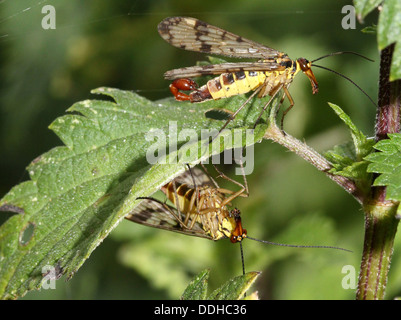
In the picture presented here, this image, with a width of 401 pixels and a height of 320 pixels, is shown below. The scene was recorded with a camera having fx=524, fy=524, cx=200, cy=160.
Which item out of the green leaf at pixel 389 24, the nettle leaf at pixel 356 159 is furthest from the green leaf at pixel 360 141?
the green leaf at pixel 389 24

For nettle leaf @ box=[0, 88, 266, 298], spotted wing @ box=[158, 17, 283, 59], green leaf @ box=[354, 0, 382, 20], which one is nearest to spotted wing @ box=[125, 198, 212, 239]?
nettle leaf @ box=[0, 88, 266, 298]

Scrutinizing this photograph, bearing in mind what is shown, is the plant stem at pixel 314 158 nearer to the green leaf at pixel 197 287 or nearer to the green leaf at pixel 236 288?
the green leaf at pixel 236 288

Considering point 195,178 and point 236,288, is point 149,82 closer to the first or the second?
point 195,178

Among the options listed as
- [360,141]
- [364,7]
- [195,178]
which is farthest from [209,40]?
[364,7]

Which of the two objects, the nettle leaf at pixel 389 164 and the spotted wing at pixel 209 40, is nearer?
the nettle leaf at pixel 389 164
